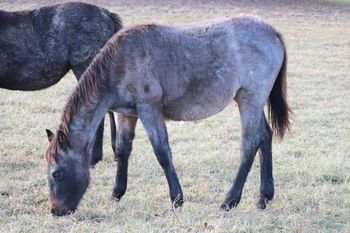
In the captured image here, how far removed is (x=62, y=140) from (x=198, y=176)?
213 cm

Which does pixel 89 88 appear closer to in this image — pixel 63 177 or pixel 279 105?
pixel 63 177

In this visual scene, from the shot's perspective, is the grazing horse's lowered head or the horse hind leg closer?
the grazing horse's lowered head

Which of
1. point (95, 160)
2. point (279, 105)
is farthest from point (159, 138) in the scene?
point (95, 160)

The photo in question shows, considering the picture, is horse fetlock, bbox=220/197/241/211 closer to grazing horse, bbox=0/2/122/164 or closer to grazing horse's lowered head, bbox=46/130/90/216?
grazing horse's lowered head, bbox=46/130/90/216

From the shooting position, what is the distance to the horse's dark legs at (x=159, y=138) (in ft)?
19.6

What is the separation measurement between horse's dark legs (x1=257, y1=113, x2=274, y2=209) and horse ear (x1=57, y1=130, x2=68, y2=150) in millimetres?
2195

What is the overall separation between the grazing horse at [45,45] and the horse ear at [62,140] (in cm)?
198

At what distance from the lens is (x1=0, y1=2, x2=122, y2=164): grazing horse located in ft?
25.6

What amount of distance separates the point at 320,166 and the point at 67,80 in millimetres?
8249

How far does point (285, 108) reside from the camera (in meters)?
6.73

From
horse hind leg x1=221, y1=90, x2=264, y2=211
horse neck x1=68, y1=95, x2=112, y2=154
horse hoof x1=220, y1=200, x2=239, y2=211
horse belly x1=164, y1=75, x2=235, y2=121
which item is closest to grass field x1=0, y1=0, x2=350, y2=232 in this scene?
horse hoof x1=220, y1=200, x2=239, y2=211

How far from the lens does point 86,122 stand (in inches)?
235

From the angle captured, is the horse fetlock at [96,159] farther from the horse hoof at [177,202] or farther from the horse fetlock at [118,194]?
the horse hoof at [177,202]

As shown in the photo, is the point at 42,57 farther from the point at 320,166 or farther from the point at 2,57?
the point at 320,166
